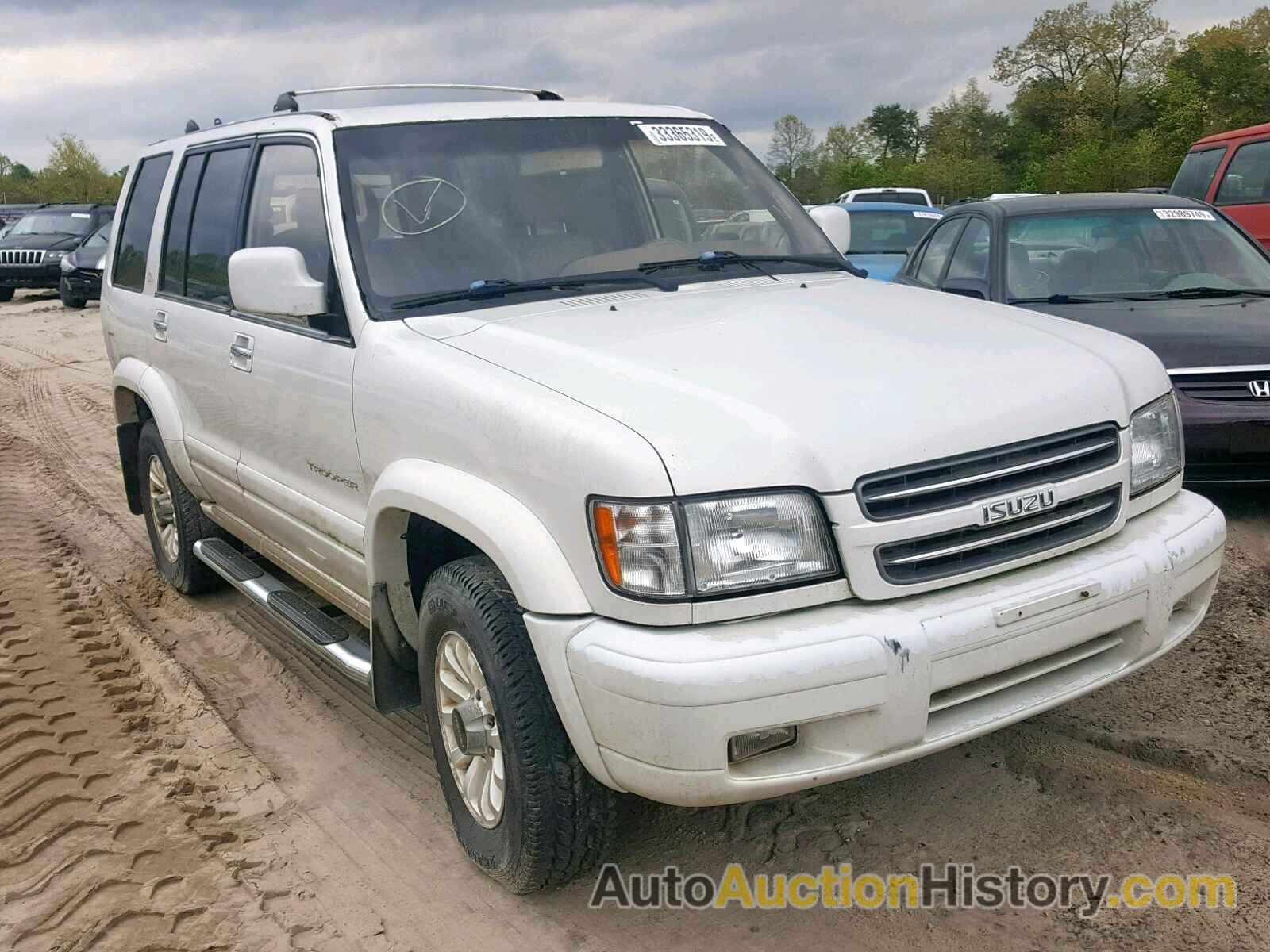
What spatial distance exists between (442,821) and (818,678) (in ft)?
4.96

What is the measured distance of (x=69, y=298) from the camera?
69.6 ft

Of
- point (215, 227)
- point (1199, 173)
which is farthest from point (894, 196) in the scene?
point (215, 227)

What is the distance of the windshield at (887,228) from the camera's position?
12.2 m

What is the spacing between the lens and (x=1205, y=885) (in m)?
2.90

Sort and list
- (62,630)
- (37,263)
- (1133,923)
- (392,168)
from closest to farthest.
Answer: (1133,923) → (392,168) → (62,630) → (37,263)

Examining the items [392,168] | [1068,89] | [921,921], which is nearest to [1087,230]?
[392,168]

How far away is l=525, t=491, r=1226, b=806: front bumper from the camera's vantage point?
242 centimetres

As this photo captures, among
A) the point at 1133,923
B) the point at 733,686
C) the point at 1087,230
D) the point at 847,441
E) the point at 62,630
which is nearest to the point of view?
the point at 733,686

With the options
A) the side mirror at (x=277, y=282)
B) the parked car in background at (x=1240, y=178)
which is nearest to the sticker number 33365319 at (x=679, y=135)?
the side mirror at (x=277, y=282)

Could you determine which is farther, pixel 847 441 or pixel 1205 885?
pixel 1205 885

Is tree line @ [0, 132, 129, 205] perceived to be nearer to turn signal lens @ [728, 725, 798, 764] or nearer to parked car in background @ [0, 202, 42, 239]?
parked car in background @ [0, 202, 42, 239]

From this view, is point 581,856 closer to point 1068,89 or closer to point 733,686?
point 733,686

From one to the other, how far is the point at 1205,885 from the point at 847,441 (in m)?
1.42

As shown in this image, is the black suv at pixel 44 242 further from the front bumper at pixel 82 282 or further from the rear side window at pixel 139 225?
the rear side window at pixel 139 225
